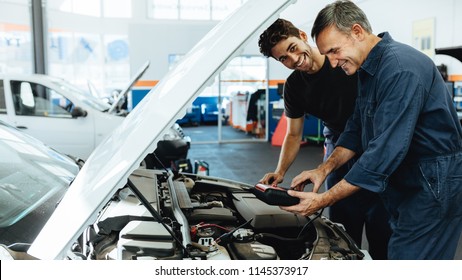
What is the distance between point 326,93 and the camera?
94.0 inches

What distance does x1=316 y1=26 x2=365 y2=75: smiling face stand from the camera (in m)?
1.58

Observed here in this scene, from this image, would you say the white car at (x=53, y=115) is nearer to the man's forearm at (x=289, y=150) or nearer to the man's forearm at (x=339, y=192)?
the man's forearm at (x=289, y=150)

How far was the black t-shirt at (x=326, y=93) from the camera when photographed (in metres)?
2.36

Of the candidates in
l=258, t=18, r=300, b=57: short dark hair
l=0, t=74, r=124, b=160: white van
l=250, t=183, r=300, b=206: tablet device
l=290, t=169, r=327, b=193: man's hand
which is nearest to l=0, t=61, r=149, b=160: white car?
l=0, t=74, r=124, b=160: white van

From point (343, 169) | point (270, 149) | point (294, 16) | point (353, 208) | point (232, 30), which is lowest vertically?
point (270, 149)

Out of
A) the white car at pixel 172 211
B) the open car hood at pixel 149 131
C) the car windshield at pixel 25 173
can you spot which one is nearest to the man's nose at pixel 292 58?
the white car at pixel 172 211

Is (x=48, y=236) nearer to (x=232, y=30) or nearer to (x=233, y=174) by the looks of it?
(x=232, y=30)

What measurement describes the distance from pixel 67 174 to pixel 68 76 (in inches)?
438

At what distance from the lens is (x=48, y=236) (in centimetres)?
123

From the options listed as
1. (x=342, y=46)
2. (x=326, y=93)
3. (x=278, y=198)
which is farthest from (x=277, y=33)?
(x=278, y=198)

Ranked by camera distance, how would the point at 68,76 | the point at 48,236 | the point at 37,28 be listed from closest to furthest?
1. the point at 48,236
2. the point at 37,28
3. the point at 68,76

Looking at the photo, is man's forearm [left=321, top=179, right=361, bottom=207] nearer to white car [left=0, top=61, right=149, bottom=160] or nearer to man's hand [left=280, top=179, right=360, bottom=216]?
man's hand [left=280, top=179, right=360, bottom=216]

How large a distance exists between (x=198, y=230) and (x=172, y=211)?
0.13 meters

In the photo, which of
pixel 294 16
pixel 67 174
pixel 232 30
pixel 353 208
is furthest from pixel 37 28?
pixel 232 30
